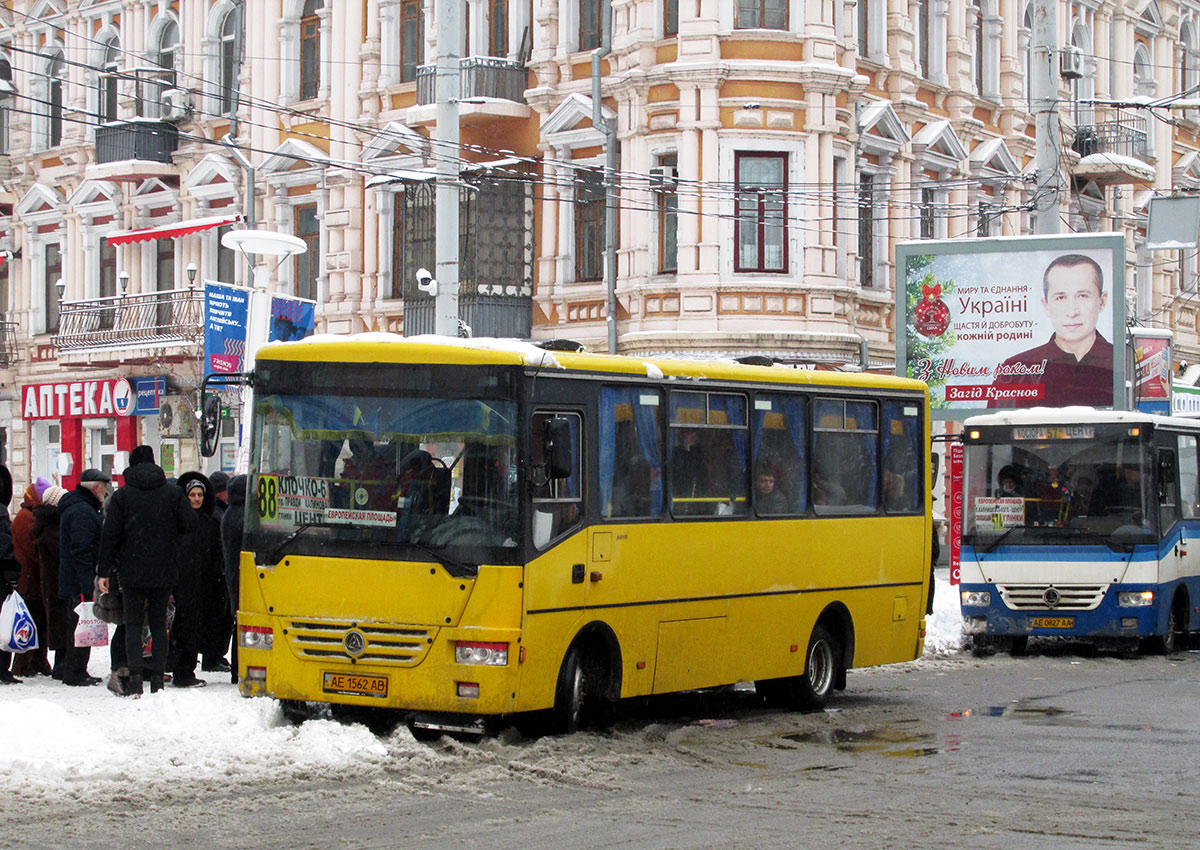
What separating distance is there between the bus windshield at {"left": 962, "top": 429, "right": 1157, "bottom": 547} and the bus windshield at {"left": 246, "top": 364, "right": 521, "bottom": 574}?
10.6 meters

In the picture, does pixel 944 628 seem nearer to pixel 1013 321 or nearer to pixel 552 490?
pixel 1013 321

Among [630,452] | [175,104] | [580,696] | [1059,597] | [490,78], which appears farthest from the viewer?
[175,104]

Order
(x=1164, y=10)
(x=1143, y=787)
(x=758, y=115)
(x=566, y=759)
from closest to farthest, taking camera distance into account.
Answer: (x=1143, y=787) → (x=566, y=759) → (x=758, y=115) → (x=1164, y=10)

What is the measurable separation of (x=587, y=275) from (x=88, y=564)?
18.6 m

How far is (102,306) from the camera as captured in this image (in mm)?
38594

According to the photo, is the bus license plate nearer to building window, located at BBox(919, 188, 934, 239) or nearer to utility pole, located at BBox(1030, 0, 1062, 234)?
utility pole, located at BBox(1030, 0, 1062, 234)

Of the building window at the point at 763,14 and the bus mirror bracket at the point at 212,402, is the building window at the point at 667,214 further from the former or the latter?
the bus mirror bracket at the point at 212,402

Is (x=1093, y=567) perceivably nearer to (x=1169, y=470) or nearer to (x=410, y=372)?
(x=1169, y=470)

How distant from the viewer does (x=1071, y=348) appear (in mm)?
27562

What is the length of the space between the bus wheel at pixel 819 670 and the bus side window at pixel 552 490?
339 centimetres

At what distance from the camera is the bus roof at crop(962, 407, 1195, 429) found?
20969mm

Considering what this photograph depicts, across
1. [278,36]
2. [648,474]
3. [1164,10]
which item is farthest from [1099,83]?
[648,474]

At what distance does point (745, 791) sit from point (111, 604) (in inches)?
228

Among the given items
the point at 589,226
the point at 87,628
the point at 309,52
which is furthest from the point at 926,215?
the point at 87,628
